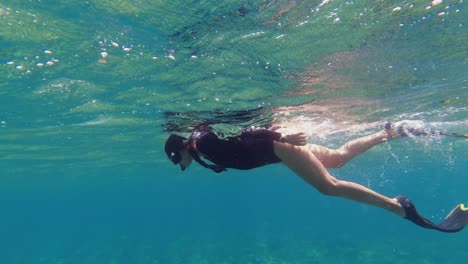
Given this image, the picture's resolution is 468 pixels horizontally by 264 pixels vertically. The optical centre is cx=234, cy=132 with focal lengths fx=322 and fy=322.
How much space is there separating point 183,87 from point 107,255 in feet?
97.9

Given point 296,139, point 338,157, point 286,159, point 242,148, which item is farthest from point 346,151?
point 242,148

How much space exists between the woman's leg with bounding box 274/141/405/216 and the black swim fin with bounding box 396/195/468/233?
0.15 m

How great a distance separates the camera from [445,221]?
26.1 ft

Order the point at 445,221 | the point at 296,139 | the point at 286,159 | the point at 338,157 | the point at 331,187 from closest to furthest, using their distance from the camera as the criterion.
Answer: the point at 296,139, the point at 331,187, the point at 286,159, the point at 445,221, the point at 338,157

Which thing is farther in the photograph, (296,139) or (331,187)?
(331,187)

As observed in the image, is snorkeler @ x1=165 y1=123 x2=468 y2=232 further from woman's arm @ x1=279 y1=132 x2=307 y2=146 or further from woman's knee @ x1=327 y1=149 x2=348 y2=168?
woman's knee @ x1=327 y1=149 x2=348 y2=168

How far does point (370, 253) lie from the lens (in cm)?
2886

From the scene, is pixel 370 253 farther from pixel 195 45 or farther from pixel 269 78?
pixel 195 45

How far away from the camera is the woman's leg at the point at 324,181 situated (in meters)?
6.98

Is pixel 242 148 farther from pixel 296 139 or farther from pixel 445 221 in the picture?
pixel 445 221

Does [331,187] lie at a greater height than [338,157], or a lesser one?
lesser

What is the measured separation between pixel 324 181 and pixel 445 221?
3.51 meters

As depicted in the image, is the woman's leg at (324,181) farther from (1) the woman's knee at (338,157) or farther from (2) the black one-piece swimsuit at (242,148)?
(1) the woman's knee at (338,157)

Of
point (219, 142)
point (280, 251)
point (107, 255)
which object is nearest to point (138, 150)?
point (107, 255)
